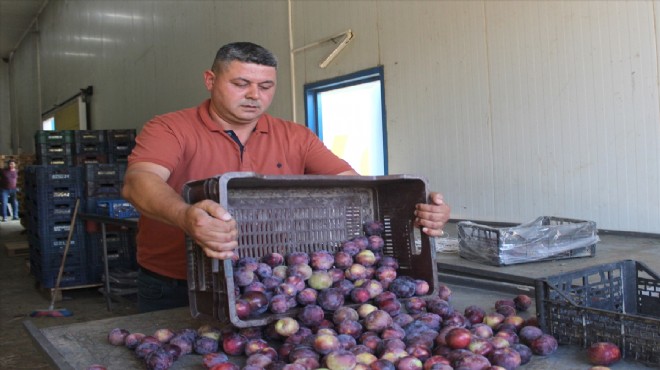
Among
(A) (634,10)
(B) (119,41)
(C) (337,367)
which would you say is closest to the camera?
(C) (337,367)

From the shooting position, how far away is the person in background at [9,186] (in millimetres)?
15891

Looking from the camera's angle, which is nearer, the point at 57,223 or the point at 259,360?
the point at 259,360

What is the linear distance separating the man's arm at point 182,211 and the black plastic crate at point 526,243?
1331 mm

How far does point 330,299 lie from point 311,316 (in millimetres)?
85

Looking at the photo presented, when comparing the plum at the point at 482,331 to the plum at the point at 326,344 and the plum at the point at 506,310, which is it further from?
the plum at the point at 326,344

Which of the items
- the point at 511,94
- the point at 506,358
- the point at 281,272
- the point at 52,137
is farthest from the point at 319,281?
the point at 52,137

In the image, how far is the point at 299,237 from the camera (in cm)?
196

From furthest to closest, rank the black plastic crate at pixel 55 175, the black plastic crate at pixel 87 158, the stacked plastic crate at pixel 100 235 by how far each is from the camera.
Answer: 1. the black plastic crate at pixel 87 158
2. the stacked plastic crate at pixel 100 235
3. the black plastic crate at pixel 55 175

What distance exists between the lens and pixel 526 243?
251 cm

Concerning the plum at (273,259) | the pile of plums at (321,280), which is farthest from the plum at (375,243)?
the plum at (273,259)

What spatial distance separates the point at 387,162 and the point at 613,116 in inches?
90.7

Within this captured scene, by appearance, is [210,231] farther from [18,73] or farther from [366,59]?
[18,73]

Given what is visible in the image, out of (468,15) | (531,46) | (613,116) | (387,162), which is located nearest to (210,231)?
(613,116)

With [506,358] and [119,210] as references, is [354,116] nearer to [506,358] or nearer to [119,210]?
[119,210]
